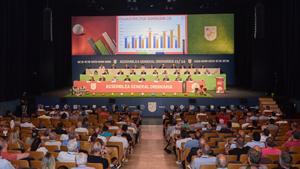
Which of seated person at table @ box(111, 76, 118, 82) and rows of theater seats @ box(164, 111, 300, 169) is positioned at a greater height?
seated person at table @ box(111, 76, 118, 82)

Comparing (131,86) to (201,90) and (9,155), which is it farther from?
(9,155)

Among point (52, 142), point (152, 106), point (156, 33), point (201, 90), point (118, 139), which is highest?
point (156, 33)

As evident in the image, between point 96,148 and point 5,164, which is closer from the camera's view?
point 5,164

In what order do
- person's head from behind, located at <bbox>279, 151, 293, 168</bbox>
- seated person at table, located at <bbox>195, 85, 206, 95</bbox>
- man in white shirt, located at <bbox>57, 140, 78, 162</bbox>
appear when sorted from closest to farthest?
person's head from behind, located at <bbox>279, 151, 293, 168</bbox>, man in white shirt, located at <bbox>57, 140, 78, 162</bbox>, seated person at table, located at <bbox>195, 85, 206, 95</bbox>

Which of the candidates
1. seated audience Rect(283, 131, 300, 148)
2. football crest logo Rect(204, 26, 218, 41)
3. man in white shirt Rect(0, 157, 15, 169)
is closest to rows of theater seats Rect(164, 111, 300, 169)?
seated audience Rect(283, 131, 300, 148)

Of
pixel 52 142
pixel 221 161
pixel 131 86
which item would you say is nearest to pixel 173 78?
pixel 131 86

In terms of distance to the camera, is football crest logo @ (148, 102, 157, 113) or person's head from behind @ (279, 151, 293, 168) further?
football crest logo @ (148, 102, 157, 113)

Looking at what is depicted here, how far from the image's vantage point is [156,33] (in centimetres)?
2756

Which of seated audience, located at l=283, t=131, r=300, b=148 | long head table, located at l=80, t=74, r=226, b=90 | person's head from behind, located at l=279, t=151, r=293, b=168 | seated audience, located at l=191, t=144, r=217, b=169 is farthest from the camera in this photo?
long head table, located at l=80, t=74, r=226, b=90

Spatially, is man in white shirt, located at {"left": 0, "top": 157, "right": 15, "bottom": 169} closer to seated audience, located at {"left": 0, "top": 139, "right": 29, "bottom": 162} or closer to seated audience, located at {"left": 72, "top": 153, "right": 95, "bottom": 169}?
seated audience, located at {"left": 0, "top": 139, "right": 29, "bottom": 162}

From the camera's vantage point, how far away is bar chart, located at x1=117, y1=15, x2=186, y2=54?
90.4 ft

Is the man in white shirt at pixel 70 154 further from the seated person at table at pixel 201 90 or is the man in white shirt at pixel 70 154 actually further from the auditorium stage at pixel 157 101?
the seated person at table at pixel 201 90

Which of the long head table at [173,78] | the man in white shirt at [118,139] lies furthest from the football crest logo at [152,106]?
the man in white shirt at [118,139]

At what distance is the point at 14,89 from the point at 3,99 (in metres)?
1.36
